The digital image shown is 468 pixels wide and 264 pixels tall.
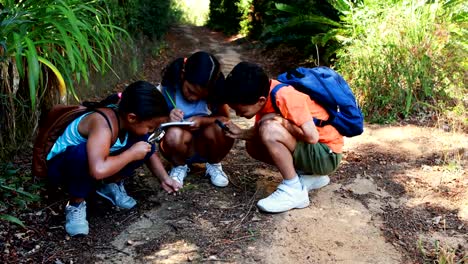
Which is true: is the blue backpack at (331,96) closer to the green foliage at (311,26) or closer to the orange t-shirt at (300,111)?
the orange t-shirt at (300,111)

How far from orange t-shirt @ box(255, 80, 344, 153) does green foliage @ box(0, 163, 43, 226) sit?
55.7 inches

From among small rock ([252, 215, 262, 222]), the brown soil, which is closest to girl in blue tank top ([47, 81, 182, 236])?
the brown soil

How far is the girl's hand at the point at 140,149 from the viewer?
249 centimetres

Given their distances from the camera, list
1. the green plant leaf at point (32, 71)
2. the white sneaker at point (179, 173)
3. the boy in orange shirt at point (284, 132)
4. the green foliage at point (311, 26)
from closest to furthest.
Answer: the green plant leaf at point (32, 71)
the boy in orange shirt at point (284, 132)
the white sneaker at point (179, 173)
the green foliage at point (311, 26)

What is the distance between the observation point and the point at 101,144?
2.32 m

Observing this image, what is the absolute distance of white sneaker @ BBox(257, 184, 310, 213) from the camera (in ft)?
8.91

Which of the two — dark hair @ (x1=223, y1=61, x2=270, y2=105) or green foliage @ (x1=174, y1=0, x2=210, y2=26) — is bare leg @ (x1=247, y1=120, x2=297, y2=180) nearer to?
dark hair @ (x1=223, y1=61, x2=270, y2=105)

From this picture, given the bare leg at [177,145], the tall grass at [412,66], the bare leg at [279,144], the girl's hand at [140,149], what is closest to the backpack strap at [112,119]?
the girl's hand at [140,149]

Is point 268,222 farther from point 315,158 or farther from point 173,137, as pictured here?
point 173,137

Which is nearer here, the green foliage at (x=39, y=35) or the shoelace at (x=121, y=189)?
the green foliage at (x=39, y=35)

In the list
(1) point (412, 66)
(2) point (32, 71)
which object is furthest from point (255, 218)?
(1) point (412, 66)

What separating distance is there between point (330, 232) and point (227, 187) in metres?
0.83

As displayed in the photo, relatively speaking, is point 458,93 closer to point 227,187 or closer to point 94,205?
point 227,187

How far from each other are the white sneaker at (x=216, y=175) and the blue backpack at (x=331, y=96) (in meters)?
0.69
